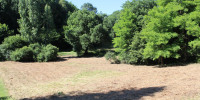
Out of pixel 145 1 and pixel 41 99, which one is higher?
pixel 145 1

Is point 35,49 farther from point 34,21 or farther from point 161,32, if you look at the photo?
point 161,32

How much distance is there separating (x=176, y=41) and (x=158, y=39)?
3190 millimetres

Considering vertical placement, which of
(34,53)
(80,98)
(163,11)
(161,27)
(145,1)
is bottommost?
(80,98)

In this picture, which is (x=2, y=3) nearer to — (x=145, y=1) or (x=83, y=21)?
(x=83, y=21)

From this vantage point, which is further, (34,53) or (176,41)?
(34,53)

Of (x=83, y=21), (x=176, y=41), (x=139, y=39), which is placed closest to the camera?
(x=176, y=41)

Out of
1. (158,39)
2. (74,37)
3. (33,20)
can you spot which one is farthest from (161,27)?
(33,20)

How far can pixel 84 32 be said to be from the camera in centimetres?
3198

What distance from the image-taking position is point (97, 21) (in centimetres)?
3303

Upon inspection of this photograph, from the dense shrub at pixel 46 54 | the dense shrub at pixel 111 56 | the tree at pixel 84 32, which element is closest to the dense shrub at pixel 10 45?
the dense shrub at pixel 46 54

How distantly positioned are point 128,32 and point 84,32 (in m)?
13.5

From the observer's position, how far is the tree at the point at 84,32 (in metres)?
30.3

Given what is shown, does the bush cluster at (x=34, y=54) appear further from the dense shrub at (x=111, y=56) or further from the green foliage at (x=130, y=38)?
the green foliage at (x=130, y=38)

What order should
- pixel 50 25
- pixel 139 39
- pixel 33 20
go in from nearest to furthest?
pixel 139 39 < pixel 33 20 < pixel 50 25
